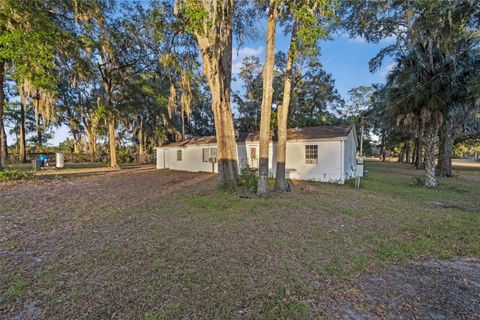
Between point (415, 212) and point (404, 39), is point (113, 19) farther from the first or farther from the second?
point (415, 212)

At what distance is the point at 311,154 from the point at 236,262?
32.8 feet

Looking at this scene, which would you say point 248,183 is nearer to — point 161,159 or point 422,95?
point 422,95

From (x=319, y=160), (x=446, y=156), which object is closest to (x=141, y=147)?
(x=319, y=160)

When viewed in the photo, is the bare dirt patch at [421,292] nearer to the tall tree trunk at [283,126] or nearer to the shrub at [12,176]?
the tall tree trunk at [283,126]

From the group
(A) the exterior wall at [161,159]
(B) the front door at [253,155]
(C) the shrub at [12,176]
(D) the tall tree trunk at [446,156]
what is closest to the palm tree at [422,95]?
(D) the tall tree trunk at [446,156]

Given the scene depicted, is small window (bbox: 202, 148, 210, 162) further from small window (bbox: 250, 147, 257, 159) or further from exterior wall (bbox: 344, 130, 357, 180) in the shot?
exterior wall (bbox: 344, 130, 357, 180)

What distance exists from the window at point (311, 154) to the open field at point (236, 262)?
19.7ft

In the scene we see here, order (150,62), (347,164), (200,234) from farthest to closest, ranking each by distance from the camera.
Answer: (150,62), (347,164), (200,234)

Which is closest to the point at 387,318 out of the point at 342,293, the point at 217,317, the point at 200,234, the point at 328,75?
the point at 342,293

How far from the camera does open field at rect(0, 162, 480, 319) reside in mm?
Result: 2223

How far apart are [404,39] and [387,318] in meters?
13.2

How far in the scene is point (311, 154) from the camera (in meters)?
12.1

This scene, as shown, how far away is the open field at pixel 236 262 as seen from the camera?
7.29 feet

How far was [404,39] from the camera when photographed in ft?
35.1
